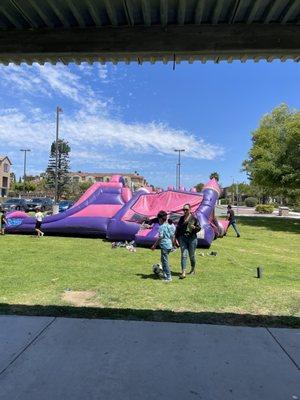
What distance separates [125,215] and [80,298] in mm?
10281

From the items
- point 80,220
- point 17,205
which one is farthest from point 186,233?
point 17,205

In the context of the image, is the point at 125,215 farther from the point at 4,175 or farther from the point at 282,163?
the point at 4,175

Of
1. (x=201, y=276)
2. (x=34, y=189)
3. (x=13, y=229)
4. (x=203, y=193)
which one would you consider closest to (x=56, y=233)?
(x=13, y=229)

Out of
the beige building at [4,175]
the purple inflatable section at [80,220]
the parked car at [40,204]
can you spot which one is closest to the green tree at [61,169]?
the beige building at [4,175]

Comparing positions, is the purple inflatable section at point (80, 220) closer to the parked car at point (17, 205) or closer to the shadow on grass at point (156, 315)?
the shadow on grass at point (156, 315)

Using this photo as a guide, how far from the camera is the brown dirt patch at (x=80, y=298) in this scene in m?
7.61

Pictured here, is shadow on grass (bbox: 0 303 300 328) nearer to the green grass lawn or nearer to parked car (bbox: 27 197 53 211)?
the green grass lawn

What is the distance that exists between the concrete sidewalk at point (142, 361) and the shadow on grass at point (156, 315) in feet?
1.29

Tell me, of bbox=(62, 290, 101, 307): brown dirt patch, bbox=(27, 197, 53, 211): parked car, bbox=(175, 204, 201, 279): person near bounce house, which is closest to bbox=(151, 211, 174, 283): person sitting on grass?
bbox=(175, 204, 201, 279): person near bounce house

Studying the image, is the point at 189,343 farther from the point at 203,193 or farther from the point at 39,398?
the point at 203,193

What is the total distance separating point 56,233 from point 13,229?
6.83 ft

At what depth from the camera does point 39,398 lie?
3.92 m

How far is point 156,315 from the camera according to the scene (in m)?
6.90

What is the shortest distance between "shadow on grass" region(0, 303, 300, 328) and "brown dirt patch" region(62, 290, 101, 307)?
1.16ft
